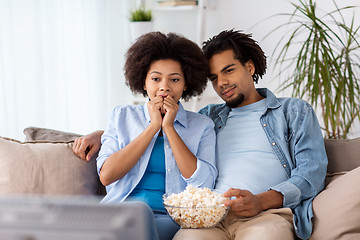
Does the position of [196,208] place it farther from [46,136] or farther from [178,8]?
[178,8]

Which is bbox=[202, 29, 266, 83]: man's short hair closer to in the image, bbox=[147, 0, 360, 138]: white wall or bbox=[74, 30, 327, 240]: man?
bbox=[74, 30, 327, 240]: man

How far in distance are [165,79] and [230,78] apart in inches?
13.3

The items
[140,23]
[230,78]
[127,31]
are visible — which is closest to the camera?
[230,78]

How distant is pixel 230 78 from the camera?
2.00 m

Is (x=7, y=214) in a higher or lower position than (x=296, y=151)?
higher

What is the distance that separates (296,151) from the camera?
5.98 ft

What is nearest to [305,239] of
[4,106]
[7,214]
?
[7,214]

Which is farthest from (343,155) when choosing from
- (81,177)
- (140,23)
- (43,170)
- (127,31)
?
(127,31)

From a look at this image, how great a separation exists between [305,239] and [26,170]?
1.07 metres

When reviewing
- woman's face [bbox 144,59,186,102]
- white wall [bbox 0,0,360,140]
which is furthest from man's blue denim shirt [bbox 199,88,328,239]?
white wall [bbox 0,0,360,140]

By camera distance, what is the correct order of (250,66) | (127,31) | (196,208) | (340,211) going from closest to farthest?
(196,208), (340,211), (250,66), (127,31)

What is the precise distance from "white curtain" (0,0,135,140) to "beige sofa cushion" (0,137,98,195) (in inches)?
40.1

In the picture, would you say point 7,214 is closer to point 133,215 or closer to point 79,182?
point 133,215

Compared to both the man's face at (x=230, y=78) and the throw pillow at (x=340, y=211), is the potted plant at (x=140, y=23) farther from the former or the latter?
the throw pillow at (x=340, y=211)
